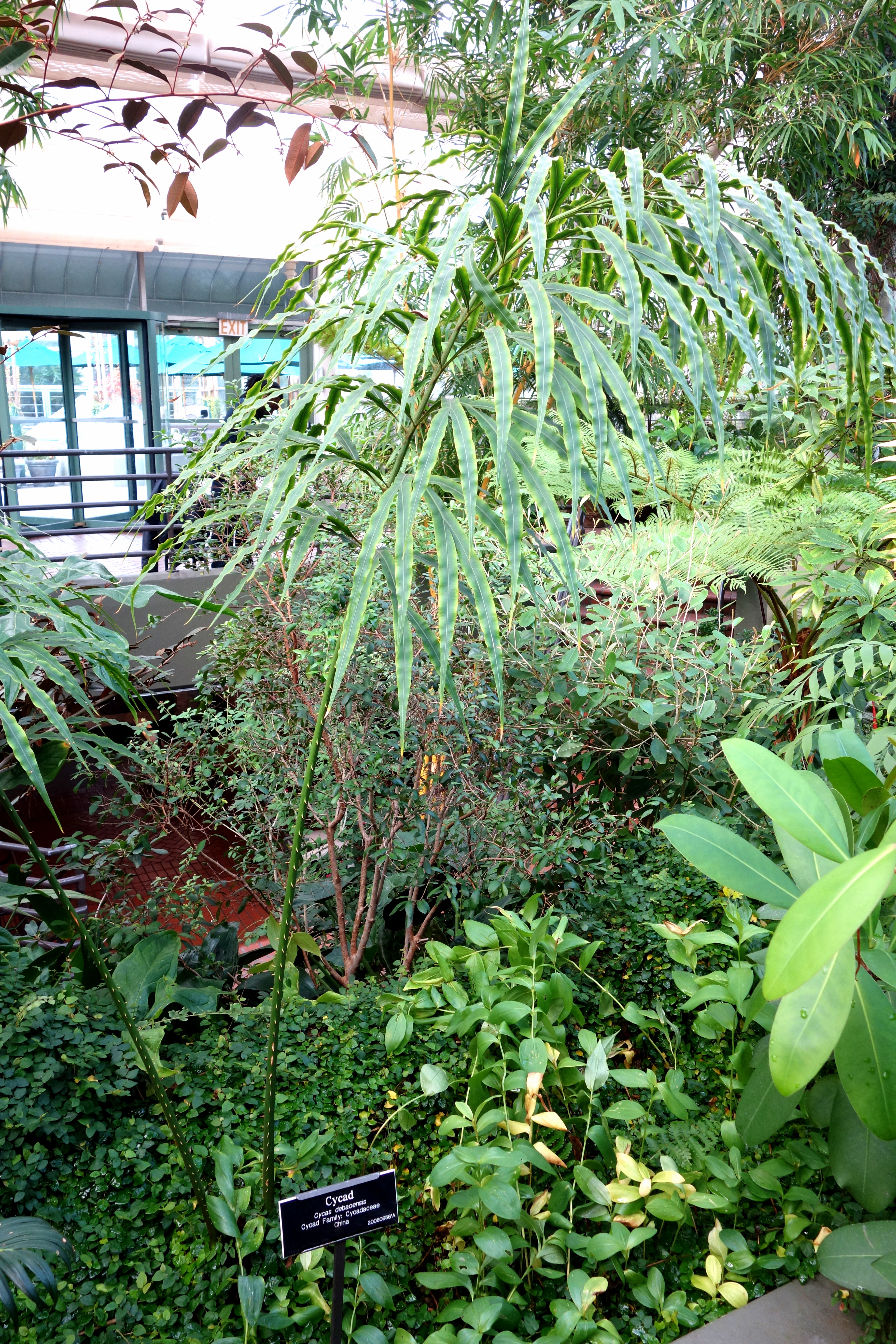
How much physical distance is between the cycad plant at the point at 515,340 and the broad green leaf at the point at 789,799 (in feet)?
1.14

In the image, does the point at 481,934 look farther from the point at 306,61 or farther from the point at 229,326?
the point at 229,326

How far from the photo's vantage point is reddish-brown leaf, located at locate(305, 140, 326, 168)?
189 centimetres

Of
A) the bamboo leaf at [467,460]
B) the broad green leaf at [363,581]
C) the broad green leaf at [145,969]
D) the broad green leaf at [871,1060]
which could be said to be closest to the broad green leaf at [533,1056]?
the broad green leaf at [871,1060]

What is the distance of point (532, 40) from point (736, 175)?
2673mm

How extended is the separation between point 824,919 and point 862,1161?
32.6 inches

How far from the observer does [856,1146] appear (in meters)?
1.47

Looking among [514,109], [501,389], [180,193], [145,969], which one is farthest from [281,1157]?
[180,193]

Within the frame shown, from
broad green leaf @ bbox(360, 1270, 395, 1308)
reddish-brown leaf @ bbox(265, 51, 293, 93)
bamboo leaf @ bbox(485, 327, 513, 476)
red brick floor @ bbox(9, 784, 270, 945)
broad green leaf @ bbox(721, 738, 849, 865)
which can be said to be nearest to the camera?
bamboo leaf @ bbox(485, 327, 513, 476)

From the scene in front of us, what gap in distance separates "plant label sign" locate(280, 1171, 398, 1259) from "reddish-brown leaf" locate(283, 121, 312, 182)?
1767 mm

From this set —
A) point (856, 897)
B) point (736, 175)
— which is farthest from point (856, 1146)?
point (736, 175)

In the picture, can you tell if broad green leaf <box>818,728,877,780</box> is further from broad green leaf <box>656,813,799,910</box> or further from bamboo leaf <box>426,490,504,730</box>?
bamboo leaf <box>426,490,504,730</box>

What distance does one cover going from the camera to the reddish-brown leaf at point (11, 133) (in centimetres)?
162

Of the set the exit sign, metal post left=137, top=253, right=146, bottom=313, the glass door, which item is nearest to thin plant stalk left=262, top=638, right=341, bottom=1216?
the glass door

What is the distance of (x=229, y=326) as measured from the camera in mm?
9539
